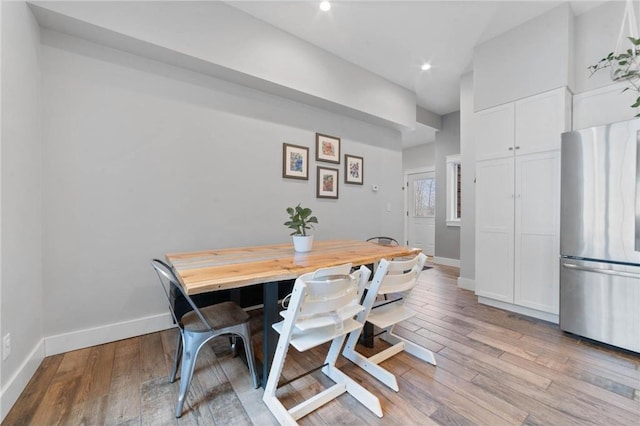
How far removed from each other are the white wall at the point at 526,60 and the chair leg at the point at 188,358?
3.46m

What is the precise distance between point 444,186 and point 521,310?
2.87 m

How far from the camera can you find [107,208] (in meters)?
2.09

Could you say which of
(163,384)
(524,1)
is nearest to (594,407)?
(163,384)

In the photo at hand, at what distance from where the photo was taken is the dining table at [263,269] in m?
1.25

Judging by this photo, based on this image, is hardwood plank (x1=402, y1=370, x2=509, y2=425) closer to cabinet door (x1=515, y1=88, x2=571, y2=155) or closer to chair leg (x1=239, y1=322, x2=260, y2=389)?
chair leg (x1=239, y1=322, x2=260, y2=389)

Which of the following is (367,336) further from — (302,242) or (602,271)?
(602,271)

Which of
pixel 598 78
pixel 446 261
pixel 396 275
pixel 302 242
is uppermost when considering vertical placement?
pixel 598 78

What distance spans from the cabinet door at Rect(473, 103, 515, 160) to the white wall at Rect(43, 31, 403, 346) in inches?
85.7

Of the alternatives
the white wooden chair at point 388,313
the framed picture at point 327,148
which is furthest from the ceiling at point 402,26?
the white wooden chair at point 388,313

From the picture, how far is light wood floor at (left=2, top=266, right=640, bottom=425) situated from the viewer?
52.7 inches

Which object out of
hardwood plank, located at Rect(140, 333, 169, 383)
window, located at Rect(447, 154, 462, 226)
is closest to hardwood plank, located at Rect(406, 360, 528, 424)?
hardwood plank, located at Rect(140, 333, 169, 383)

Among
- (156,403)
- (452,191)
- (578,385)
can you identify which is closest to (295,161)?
(156,403)

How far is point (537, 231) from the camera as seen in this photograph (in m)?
2.56

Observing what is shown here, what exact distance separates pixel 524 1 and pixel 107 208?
403 cm
